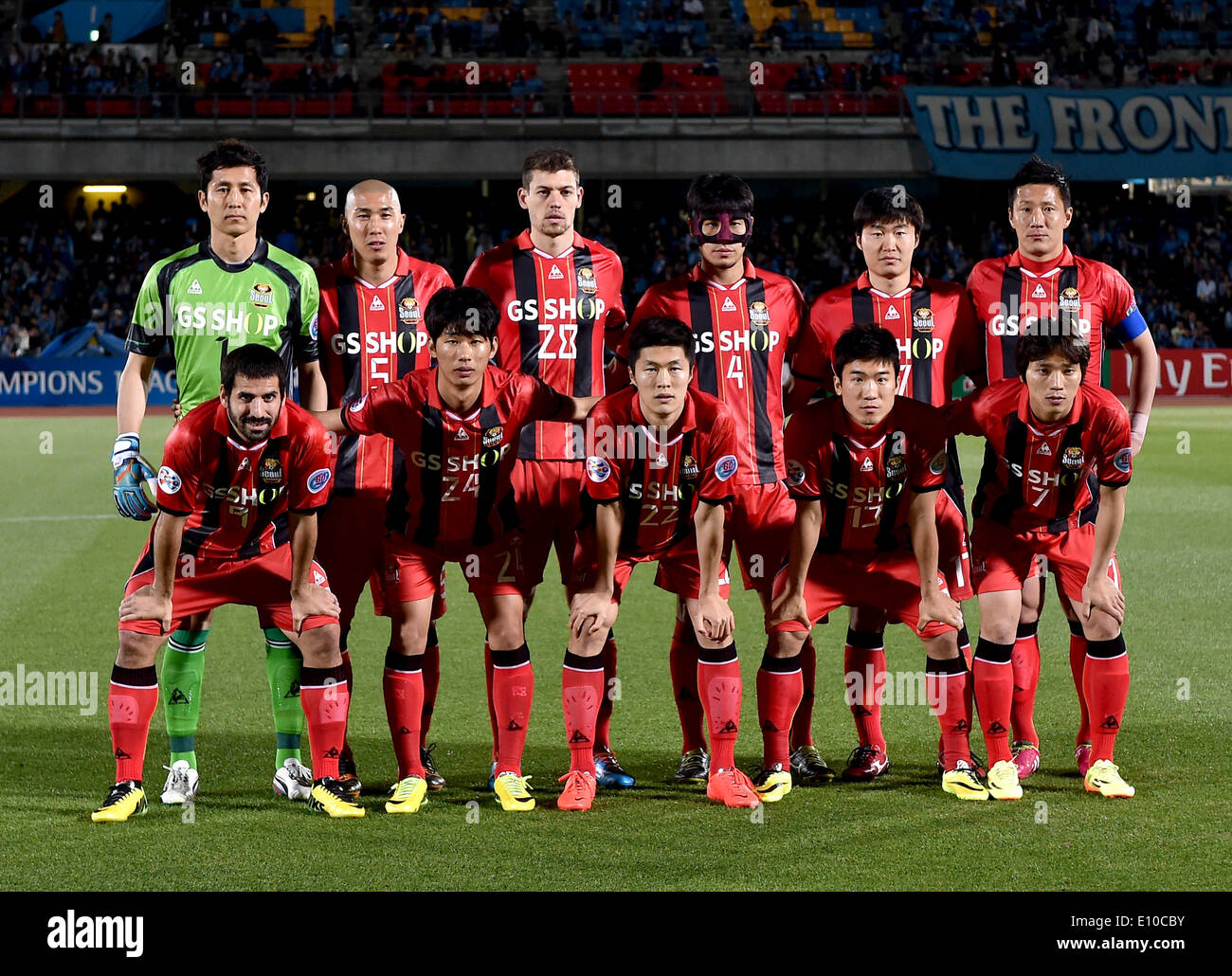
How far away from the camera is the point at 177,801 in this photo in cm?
530

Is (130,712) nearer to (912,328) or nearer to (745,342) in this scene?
(745,342)

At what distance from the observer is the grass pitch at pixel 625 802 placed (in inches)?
175

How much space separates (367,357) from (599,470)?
3.71 ft

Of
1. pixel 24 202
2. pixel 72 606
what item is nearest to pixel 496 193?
pixel 24 202

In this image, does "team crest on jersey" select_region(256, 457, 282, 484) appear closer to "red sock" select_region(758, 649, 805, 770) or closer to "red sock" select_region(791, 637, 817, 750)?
"red sock" select_region(758, 649, 805, 770)

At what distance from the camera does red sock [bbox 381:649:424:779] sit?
535 cm

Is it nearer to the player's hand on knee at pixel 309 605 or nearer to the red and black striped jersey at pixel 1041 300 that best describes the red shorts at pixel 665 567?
the player's hand on knee at pixel 309 605

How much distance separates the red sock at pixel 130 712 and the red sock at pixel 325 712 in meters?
0.53

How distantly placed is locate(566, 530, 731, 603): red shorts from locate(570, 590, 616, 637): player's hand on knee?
10 centimetres

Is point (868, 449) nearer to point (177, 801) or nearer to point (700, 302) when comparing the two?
point (700, 302)

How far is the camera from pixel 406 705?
536 centimetres

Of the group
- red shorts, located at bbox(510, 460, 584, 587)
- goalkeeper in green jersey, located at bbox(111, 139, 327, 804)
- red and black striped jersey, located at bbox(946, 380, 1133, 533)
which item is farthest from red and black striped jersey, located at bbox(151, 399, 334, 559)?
red and black striped jersey, located at bbox(946, 380, 1133, 533)

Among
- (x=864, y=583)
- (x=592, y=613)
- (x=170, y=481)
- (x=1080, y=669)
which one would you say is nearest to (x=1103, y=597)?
(x=1080, y=669)

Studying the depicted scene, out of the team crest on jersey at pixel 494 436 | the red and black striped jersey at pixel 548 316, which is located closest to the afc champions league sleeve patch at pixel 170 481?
the team crest on jersey at pixel 494 436
